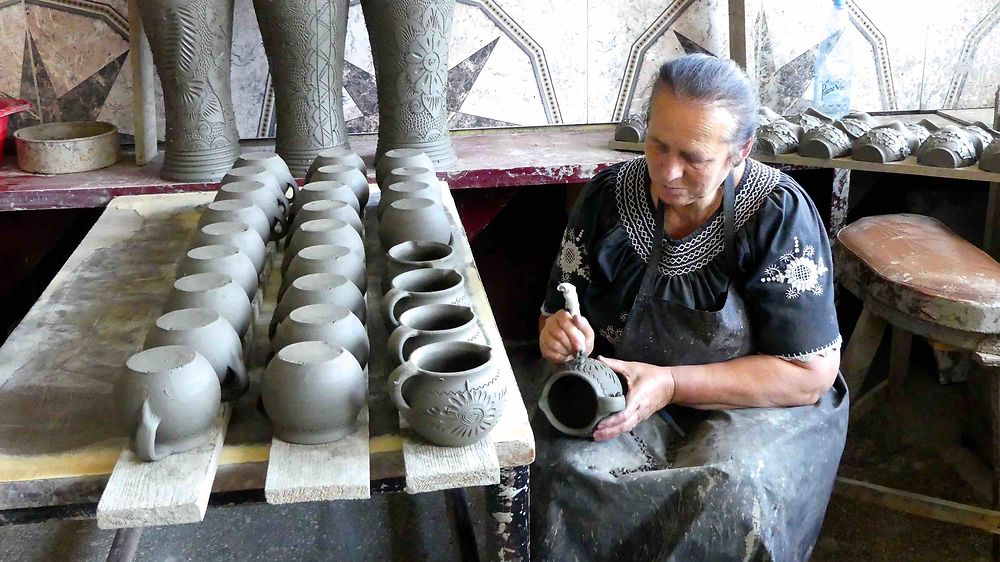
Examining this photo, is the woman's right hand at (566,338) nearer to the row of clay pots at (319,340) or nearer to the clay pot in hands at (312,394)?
the row of clay pots at (319,340)

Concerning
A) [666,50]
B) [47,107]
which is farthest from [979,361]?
[47,107]

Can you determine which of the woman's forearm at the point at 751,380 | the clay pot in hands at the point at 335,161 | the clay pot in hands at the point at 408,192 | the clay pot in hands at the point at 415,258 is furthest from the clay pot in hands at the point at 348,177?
the woman's forearm at the point at 751,380

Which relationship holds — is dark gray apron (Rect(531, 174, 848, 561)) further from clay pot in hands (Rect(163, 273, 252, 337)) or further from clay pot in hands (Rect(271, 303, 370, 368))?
clay pot in hands (Rect(163, 273, 252, 337))

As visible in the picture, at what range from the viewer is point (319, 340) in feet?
4.34

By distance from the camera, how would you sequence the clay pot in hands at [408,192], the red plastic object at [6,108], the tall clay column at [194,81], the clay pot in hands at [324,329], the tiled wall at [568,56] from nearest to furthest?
the clay pot in hands at [324,329]
the clay pot in hands at [408,192]
the tall clay column at [194,81]
the red plastic object at [6,108]
the tiled wall at [568,56]

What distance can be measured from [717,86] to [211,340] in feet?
3.26

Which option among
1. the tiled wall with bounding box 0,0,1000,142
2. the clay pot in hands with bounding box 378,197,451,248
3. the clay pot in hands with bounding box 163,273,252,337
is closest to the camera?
the clay pot in hands with bounding box 163,273,252,337

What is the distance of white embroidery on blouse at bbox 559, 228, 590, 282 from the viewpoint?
6.20 ft

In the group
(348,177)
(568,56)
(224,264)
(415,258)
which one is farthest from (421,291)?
(568,56)

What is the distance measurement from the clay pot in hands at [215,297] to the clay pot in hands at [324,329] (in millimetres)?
114

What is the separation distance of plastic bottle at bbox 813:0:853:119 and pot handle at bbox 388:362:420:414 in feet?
8.66

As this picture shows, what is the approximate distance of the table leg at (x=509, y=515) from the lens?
1.28 metres

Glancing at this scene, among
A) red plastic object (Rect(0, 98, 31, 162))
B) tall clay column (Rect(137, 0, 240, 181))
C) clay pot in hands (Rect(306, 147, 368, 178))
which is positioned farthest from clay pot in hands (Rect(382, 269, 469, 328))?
red plastic object (Rect(0, 98, 31, 162))

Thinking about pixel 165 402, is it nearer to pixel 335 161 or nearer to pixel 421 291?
pixel 421 291
